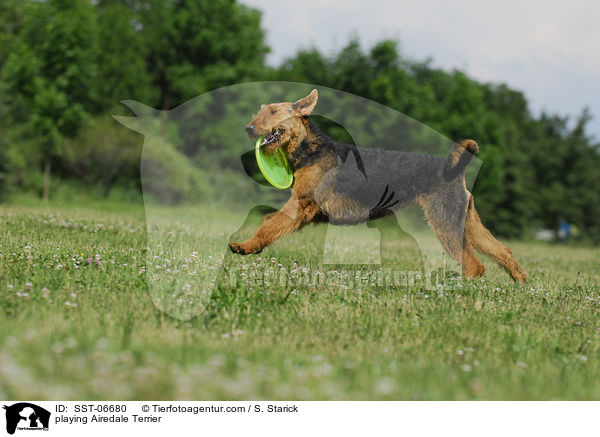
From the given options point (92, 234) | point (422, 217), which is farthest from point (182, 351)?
point (92, 234)

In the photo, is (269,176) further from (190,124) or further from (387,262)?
(387,262)

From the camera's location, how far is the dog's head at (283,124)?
410 cm

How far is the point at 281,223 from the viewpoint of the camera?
14.9ft

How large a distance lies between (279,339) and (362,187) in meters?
2.31

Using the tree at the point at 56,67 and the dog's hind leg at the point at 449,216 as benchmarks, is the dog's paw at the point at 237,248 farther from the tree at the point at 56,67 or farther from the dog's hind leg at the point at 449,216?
the tree at the point at 56,67

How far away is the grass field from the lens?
7.54 feet

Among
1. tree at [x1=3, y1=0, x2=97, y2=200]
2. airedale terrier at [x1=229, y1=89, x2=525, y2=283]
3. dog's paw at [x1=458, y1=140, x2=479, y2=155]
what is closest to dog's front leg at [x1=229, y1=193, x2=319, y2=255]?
airedale terrier at [x1=229, y1=89, x2=525, y2=283]

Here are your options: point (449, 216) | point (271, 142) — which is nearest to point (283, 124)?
point (271, 142)

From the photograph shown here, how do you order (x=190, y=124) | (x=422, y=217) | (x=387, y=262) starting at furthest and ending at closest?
(x=387, y=262) < (x=422, y=217) < (x=190, y=124)

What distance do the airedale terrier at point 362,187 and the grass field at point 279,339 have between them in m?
0.62

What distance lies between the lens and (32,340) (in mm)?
2486

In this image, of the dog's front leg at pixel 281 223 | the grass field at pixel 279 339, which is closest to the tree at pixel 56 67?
the grass field at pixel 279 339
